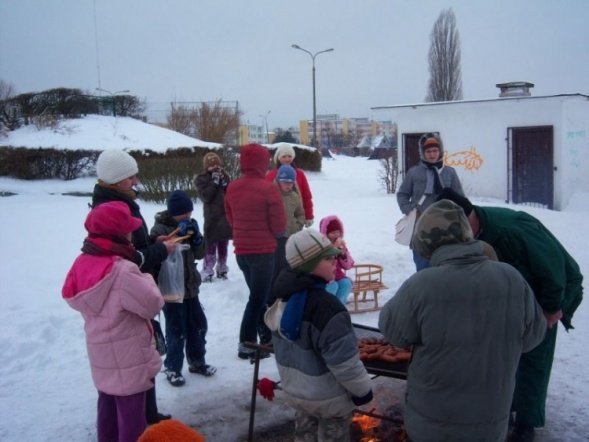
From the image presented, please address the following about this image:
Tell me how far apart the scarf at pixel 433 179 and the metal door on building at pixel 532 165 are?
1036 centimetres

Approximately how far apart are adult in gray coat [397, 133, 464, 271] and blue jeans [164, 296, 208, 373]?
232 cm

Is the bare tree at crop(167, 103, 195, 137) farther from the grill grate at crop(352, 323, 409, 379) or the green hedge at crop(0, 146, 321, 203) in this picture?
the grill grate at crop(352, 323, 409, 379)

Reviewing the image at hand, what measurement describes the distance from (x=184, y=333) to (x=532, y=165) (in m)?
13.1

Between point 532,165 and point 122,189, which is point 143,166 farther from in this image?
point 122,189

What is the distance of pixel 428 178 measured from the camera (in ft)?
19.2

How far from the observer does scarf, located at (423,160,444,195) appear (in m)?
5.82

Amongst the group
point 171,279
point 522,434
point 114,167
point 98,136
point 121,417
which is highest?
point 98,136

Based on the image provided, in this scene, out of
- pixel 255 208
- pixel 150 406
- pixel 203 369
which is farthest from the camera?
pixel 255 208

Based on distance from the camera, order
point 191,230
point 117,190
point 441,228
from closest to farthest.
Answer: point 441,228 → point 117,190 → point 191,230

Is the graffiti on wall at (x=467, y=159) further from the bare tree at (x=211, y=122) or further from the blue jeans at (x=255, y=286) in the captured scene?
the bare tree at (x=211, y=122)

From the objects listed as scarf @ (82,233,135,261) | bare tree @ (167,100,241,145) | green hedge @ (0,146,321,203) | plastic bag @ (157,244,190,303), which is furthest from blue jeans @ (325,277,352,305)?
bare tree @ (167,100,241,145)

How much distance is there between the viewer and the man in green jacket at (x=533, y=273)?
322 cm

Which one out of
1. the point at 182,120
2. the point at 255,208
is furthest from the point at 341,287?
the point at 182,120

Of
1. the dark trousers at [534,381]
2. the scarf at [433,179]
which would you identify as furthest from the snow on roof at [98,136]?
the dark trousers at [534,381]
